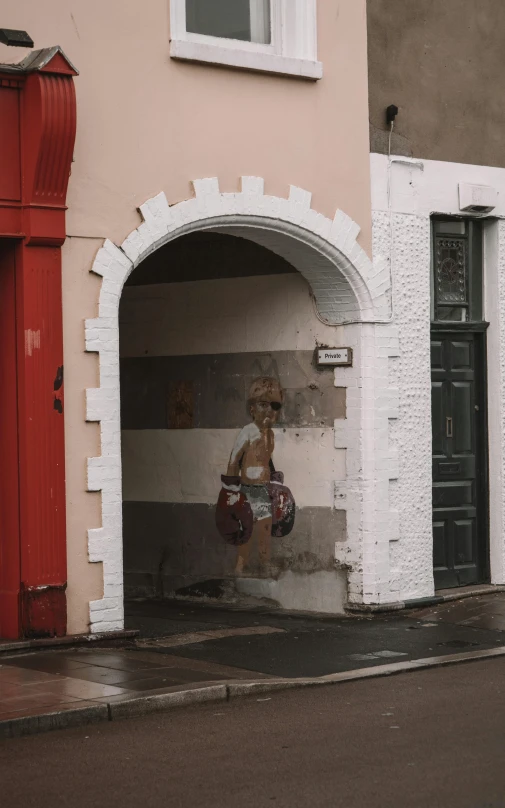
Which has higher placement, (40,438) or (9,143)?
(9,143)

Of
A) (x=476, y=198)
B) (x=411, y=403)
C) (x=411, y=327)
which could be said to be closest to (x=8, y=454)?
(x=411, y=403)

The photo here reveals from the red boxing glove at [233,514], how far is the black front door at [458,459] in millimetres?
1719

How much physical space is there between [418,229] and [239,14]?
2.46m

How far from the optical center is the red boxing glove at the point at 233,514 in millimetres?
12812

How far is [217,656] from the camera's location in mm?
9805

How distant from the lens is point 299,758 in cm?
684

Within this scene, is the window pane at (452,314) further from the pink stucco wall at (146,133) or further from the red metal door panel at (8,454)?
the red metal door panel at (8,454)

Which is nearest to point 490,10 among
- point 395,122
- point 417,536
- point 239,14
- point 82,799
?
point 395,122

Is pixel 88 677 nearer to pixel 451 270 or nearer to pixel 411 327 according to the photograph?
pixel 411 327

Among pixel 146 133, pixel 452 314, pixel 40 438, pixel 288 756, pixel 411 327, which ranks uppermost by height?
pixel 146 133

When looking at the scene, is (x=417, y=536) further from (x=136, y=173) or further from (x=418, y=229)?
(x=136, y=173)

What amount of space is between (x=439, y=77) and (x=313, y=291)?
2.28 m

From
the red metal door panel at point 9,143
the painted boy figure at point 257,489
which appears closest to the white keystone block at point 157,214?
the red metal door panel at point 9,143

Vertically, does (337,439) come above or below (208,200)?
below
